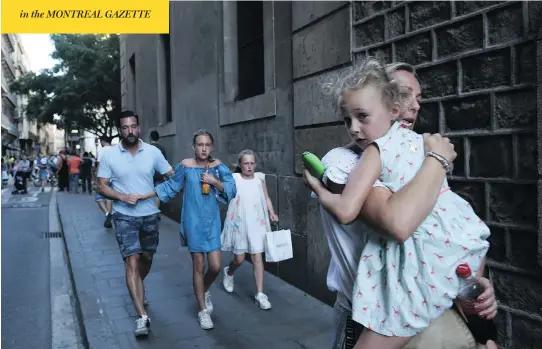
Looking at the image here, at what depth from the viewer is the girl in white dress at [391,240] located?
58.4 inches

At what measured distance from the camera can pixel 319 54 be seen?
5.29 meters

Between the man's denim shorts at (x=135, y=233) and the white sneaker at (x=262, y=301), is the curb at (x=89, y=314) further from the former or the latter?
the white sneaker at (x=262, y=301)

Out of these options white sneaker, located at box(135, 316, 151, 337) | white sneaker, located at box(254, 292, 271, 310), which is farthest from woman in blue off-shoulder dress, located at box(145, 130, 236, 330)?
white sneaker, located at box(254, 292, 271, 310)

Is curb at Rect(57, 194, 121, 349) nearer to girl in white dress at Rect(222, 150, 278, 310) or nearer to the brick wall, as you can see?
girl in white dress at Rect(222, 150, 278, 310)

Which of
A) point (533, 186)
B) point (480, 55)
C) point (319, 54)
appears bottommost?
point (533, 186)

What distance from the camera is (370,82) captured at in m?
1.54

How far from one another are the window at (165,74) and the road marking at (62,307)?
16.3ft

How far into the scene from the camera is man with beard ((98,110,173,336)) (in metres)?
4.73

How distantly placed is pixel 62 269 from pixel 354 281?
6823 mm

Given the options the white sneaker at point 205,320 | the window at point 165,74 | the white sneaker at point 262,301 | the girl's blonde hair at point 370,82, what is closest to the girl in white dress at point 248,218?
the white sneaker at point 262,301

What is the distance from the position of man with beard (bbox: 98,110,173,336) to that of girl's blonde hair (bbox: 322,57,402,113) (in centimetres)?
348

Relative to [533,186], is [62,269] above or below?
below

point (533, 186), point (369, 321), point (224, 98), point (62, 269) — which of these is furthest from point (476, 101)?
point (62, 269)

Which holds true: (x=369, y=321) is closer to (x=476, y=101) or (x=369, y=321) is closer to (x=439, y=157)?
(x=439, y=157)
